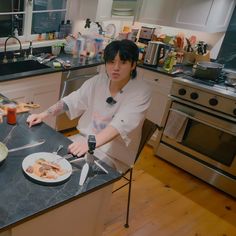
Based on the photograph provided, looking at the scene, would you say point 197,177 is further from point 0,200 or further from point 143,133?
point 0,200

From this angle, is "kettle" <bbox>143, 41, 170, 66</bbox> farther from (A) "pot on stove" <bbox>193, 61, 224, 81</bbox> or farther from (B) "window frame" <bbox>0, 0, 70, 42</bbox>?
(B) "window frame" <bbox>0, 0, 70, 42</bbox>

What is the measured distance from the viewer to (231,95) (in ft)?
8.36

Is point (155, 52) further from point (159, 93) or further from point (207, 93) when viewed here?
point (207, 93)

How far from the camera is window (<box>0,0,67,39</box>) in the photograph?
2873 mm

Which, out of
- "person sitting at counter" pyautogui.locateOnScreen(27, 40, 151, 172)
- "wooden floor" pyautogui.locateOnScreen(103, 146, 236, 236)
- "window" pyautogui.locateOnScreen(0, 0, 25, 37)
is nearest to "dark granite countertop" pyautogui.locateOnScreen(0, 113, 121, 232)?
"person sitting at counter" pyautogui.locateOnScreen(27, 40, 151, 172)

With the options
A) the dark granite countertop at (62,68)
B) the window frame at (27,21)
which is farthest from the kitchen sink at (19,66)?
the window frame at (27,21)

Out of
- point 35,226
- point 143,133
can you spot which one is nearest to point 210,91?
point 143,133

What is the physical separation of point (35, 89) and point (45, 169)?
1.55 metres

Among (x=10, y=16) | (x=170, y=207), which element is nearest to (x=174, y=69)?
(x=170, y=207)

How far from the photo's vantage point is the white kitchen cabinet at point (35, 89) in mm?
2479

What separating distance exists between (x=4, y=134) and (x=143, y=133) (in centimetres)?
83

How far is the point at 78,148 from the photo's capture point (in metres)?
1.44

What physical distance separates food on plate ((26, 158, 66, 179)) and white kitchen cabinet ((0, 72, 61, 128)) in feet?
4.39

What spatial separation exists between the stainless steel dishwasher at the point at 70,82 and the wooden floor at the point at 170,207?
0.95m
